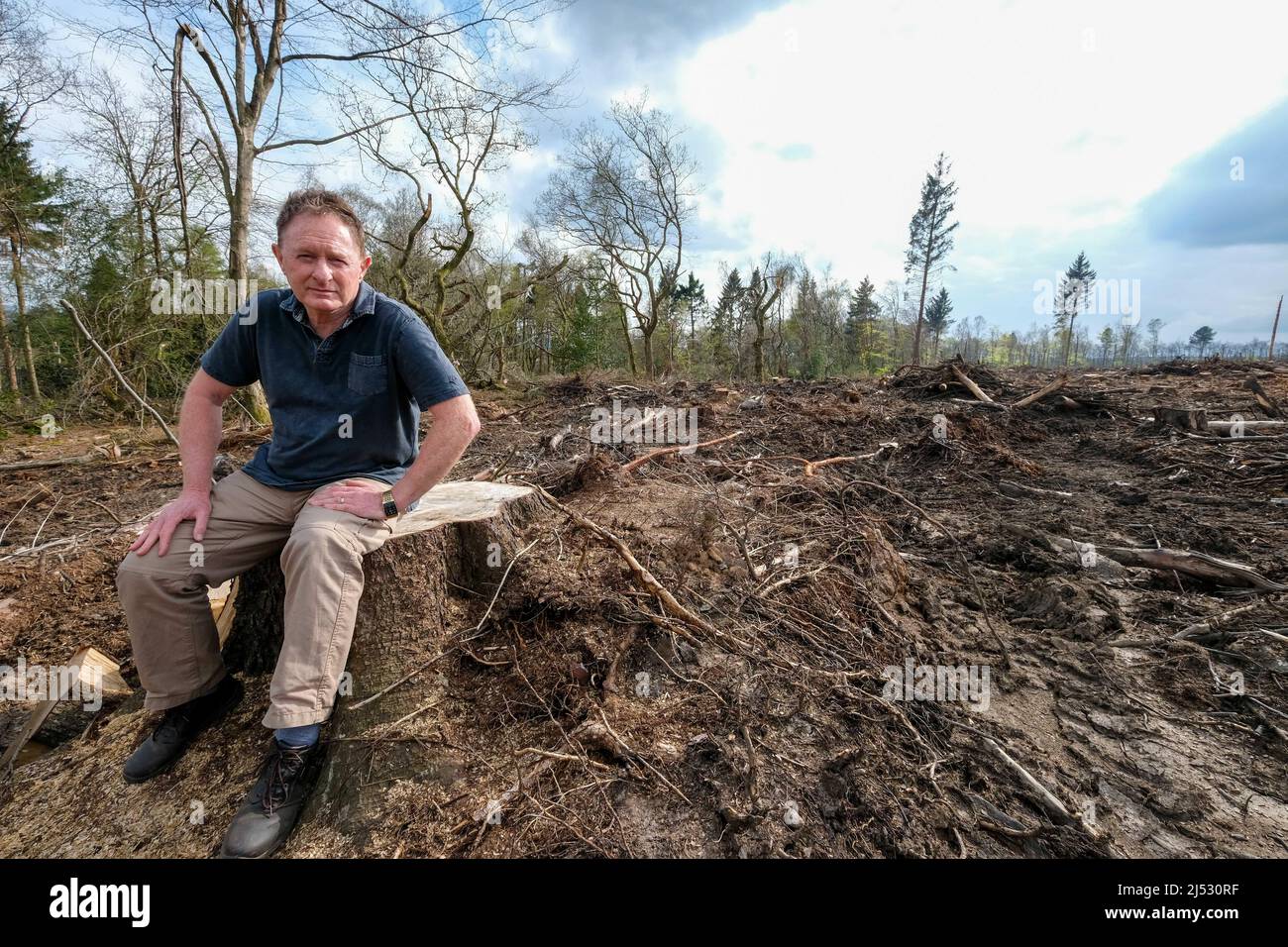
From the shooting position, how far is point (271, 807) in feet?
5.31

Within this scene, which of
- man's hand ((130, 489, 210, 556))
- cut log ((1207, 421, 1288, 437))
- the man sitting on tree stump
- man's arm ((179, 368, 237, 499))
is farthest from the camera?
cut log ((1207, 421, 1288, 437))

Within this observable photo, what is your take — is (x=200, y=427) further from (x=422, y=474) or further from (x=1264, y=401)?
(x=1264, y=401)

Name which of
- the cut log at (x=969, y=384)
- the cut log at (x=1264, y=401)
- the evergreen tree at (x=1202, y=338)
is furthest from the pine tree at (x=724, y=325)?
the evergreen tree at (x=1202, y=338)

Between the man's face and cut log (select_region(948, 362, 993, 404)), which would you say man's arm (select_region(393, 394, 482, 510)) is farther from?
cut log (select_region(948, 362, 993, 404))

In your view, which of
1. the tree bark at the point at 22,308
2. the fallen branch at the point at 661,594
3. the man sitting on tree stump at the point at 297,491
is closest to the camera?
the man sitting on tree stump at the point at 297,491

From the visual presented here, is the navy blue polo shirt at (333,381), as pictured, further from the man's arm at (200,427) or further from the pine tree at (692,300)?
the pine tree at (692,300)

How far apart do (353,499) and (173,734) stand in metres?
1.12

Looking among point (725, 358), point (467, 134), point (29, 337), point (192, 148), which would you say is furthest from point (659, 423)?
point (725, 358)

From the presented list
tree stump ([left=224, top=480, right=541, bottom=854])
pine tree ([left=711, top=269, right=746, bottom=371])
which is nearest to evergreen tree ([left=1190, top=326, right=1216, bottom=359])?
pine tree ([left=711, top=269, right=746, bottom=371])

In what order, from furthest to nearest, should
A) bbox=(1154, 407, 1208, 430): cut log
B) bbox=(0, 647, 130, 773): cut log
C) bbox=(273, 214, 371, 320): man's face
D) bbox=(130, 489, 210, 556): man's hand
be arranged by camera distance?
bbox=(1154, 407, 1208, 430): cut log < bbox=(0, 647, 130, 773): cut log < bbox=(273, 214, 371, 320): man's face < bbox=(130, 489, 210, 556): man's hand

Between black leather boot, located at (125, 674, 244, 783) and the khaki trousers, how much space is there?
0.07 metres

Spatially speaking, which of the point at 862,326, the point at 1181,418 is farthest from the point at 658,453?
the point at 862,326

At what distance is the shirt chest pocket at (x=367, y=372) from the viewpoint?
1.98 m

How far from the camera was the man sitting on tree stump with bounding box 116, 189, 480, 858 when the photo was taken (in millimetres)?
1662
